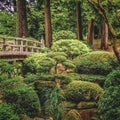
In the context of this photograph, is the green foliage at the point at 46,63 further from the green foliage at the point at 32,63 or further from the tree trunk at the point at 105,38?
the tree trunk at the point at 105,38

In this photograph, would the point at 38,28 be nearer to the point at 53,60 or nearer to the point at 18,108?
the point at 53,60

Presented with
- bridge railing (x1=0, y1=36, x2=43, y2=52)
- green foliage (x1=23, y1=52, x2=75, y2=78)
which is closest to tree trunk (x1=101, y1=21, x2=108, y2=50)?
bridge railing (x1=0, y1=36, x2=43, y2=52)

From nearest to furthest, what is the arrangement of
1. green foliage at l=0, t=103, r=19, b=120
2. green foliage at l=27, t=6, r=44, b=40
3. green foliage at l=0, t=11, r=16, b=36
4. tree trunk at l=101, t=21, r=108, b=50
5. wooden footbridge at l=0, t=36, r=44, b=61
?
green foliage at l=0, t=103, r=19, b=120 → wooden footbridge at l=0, t=36, r=44, b=61 → tree trunk at l=101, t=21, r=108, b=50 → green foliage at l=0, t=11, r=16, b=36 → green foliage at l=27, t=6, r=44, b=40

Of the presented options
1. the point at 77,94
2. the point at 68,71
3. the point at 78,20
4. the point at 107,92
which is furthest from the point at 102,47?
the point at 107,92

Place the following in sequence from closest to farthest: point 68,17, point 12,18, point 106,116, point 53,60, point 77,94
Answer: point 106,116 < point 77,94 < point 53,60 < point 12,18 < point 68,17

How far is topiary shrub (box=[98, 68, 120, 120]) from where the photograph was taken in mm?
11898

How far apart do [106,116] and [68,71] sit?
600cm

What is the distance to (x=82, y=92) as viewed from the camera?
14.6 m

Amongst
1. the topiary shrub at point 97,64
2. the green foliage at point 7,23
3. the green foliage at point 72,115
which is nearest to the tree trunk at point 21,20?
the green foliage at point 7,23

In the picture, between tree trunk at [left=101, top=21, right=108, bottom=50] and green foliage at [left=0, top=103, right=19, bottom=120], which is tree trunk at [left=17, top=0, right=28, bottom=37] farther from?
green foliage at [left=0, top=103, right=19, bottom=120]

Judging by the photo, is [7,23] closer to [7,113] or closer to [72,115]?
[72,115]

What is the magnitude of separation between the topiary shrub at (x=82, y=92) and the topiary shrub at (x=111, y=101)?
6.88ft

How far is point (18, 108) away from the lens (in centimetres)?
1245

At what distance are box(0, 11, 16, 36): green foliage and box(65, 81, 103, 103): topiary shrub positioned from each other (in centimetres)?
1675
